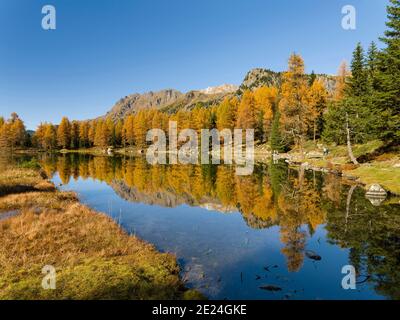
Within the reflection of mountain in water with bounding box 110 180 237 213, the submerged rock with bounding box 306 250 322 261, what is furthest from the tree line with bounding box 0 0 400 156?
the submerged rock with bounding box 306 250 322 261

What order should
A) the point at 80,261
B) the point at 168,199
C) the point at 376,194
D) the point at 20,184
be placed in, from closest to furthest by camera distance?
1. the point at 80,261
2. the point at 376,194
3. the point at 168,199
4. the point at 20,184

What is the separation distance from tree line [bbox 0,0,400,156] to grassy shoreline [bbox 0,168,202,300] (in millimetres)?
28992

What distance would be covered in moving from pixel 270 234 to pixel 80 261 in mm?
9862

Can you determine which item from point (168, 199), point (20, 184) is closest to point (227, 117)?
point (168, 199)

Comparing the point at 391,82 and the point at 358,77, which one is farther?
the point at 358,77

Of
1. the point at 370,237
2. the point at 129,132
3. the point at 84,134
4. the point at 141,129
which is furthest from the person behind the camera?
the point at 84,134

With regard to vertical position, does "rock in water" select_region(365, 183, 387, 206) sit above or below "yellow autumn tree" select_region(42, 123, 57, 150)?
below

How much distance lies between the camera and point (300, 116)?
45.0 metres

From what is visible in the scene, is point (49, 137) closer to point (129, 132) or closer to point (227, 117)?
point (129, 132)

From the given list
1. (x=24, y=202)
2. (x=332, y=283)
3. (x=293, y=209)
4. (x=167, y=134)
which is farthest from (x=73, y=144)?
(x=332, y=283)

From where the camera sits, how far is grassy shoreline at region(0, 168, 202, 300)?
8445 mm

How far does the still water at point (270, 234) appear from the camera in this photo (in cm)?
987

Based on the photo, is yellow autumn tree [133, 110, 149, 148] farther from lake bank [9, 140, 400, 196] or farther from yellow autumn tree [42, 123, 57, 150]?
lake bank [9, 140, 400, 196]
